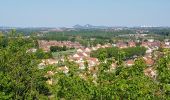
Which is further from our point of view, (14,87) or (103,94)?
(14,87)

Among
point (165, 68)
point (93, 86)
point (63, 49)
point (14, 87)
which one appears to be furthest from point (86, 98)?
point (63, 49)

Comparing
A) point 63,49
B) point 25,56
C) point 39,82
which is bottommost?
point 63,49

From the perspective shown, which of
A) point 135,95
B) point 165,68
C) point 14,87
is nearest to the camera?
point 135,95

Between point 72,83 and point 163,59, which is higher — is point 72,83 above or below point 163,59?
below

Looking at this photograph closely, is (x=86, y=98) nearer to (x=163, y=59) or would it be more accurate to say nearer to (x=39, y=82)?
(x=163, y=59)

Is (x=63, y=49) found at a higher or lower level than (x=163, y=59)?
lower

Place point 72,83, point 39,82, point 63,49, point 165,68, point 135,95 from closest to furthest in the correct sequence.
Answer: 1. point 135,95
2. point 165,68
3. point 72,83
4. point 39,82
5. point 63,49

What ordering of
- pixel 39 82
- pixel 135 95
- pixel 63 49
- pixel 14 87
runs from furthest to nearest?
pixel 63 49 < pixel 39 82 < pixel 14 87 < pixel 135 95

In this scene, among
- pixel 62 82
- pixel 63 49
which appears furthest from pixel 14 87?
pixel 63 49

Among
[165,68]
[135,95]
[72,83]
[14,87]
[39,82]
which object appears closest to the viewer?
[135,95]

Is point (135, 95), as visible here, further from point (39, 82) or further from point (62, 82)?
point (39, 82)
